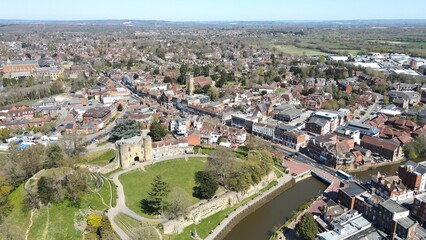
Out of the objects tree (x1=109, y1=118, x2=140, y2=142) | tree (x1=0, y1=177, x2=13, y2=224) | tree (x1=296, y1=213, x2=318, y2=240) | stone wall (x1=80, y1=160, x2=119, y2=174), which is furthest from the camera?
tree (x1=109, y1=118, x2=140, y2=142)

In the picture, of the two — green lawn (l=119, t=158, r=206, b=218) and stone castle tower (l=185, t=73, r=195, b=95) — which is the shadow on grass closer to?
green lawn (l=119, t=158, r=206, b=218)

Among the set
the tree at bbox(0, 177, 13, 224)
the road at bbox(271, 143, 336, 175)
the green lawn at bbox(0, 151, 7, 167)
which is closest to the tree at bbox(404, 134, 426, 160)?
the road at bbox(271, 143, 336, 175)

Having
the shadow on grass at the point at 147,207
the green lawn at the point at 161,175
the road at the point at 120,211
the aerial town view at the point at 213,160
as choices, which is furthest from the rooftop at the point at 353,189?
the shadow on grass at the point at 147,207

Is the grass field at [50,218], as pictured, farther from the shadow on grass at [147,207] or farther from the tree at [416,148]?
the tree at [416,148]

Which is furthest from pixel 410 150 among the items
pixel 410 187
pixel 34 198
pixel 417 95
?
pixel 34 198

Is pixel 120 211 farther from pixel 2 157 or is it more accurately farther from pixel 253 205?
pixel 2 157

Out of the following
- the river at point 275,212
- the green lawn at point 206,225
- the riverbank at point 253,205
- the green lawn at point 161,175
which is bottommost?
the river at point 275,212

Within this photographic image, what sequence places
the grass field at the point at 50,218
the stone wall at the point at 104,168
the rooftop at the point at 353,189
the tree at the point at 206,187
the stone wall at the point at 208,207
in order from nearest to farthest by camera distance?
1. the grass field at the point at 50,218
2. the stone wall at the point at 208,207
3. the rooftop at the point at 353,189
4. the tree at the point at 206,187
5. the stone wall at the point at 104,168
